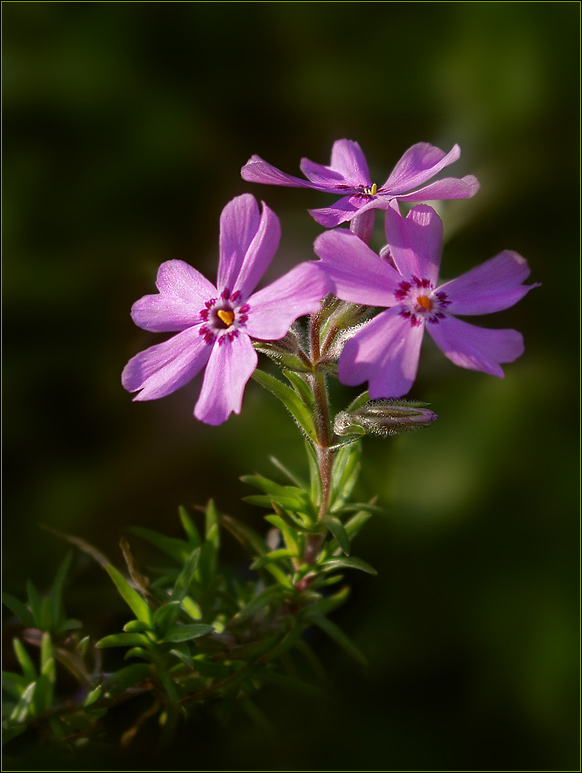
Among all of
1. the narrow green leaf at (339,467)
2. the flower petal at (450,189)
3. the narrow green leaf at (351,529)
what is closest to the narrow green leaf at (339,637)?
the narrow green leaf at (351,529)

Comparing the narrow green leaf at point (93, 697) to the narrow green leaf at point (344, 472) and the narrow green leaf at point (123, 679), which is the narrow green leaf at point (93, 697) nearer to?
the narrow green leaf at point (123, 679)

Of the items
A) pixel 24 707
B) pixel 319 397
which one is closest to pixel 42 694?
pixel 24 707

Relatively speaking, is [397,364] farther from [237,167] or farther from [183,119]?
[183,119]

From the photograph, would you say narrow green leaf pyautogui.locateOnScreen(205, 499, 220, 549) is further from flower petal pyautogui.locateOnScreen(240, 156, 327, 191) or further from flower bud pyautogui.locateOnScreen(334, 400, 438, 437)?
flower petal pyautogui.locateOnScreen(240, 156, 327, 191)

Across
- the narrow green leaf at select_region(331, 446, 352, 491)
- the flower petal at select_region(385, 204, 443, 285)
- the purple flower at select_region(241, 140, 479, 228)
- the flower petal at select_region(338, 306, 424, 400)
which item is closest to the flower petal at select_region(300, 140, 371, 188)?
the purple flower at select_region(241, 140, 479, 228)

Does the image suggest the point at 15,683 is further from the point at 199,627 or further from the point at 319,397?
Answer: the point at 319,397

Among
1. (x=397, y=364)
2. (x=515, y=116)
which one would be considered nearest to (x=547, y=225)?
(x=515, y=116)

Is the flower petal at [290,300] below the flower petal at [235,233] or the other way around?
below
